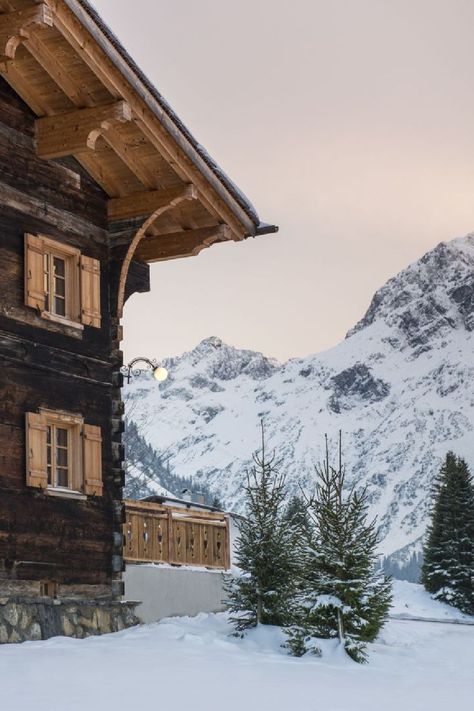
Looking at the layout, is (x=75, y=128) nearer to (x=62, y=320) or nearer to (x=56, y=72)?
(x=56, y=72)

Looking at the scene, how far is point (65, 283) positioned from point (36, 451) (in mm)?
3003

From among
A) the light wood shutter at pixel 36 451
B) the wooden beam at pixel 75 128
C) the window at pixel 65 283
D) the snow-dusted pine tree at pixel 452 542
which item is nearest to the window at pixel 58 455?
the light wood shutter at pixel 36 451

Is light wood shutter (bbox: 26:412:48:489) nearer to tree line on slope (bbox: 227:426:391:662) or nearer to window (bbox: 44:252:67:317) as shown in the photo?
window (bbox: 44:252:67:317)

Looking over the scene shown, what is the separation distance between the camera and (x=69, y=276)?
67.9ft

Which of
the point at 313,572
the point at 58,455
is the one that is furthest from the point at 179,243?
the point at 313,572

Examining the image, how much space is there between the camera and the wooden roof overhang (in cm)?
1848

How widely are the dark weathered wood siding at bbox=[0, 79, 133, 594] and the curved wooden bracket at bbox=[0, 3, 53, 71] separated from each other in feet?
5.35

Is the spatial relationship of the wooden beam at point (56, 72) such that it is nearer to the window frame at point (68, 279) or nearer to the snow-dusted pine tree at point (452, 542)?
the window frame at point (68, 279)

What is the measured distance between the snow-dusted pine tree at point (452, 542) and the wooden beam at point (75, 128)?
27.5 meters

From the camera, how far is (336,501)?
20.5 m

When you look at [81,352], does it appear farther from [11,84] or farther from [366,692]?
[366,692]

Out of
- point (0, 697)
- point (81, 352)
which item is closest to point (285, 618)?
point (81, 352)

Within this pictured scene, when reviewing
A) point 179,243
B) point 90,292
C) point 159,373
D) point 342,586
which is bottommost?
point 342,586

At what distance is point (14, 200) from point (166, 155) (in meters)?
2.83
